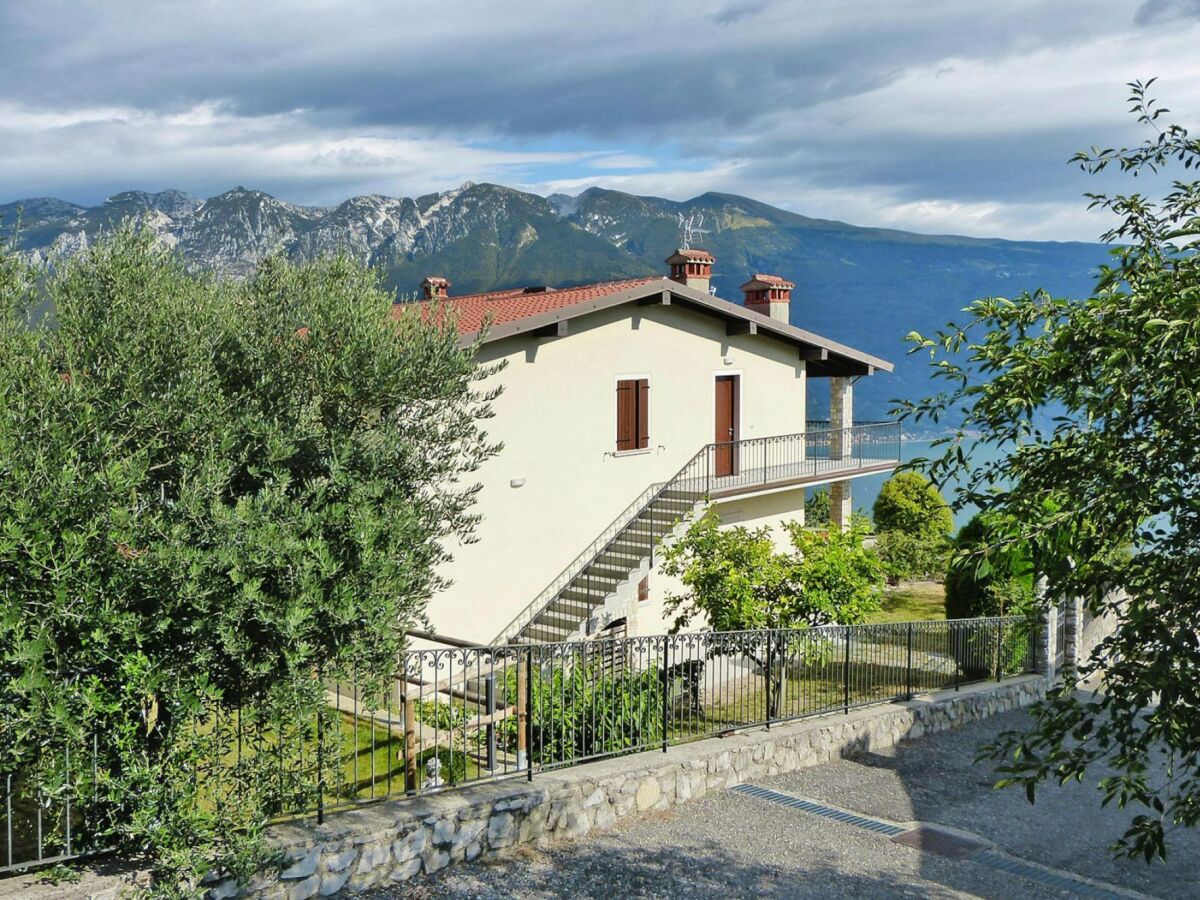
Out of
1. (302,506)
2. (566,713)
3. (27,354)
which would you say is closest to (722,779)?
(566,713)

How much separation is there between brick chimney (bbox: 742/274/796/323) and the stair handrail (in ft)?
17.5

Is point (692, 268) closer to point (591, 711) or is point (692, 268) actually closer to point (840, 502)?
point (840, 502)

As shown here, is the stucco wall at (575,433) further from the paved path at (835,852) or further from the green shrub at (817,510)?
the green shrub at (817,510)

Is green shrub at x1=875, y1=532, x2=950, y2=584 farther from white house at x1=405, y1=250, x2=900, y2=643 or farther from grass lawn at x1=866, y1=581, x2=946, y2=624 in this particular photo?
white house at x1=405, y1=250, x2=900, y2=643

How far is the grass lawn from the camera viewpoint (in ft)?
78.0

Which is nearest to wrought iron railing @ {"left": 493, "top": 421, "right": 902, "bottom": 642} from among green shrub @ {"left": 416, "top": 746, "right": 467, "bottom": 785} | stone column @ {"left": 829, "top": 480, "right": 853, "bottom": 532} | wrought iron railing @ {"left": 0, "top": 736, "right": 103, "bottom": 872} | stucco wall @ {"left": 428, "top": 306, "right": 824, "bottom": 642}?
stucco wall @ {"left": 428, "top": 306, "right": 824, "bottom": 642}

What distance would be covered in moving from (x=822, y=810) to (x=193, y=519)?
6.88 m

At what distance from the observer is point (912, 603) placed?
84.6 ft

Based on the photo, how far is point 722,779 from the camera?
1030 cm

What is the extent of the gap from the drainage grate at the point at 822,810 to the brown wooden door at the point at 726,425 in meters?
11.1

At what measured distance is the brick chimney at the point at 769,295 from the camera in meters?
23.8

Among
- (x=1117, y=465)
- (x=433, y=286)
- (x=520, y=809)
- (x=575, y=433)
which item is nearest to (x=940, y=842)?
(x=520, y=809)

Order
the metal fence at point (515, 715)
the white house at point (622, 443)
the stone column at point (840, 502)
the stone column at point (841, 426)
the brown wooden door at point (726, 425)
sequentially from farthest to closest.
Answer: the stone column at point (840, 502)
the stone column at point (841, 426)
the brown wooden door at point (726, 425)
the white house at point (622, 443)
the metal fence at point (515, 715)

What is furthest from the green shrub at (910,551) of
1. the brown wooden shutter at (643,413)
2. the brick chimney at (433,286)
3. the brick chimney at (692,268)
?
the brick chimney at (433,286)
